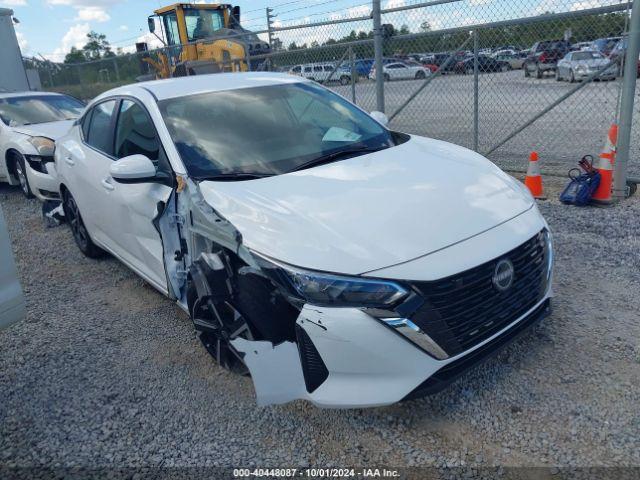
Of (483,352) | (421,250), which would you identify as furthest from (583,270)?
(421,250)

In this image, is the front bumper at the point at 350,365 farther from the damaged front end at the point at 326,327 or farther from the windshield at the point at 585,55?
the windshield at the point at 585,55

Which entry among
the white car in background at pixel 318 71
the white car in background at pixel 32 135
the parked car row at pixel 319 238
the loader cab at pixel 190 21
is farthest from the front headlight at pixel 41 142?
the loader cab at pixel 190 21

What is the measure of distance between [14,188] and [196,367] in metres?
7.62

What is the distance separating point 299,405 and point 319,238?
3.17 feet

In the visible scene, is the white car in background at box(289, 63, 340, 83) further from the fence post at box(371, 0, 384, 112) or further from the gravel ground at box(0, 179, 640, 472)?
the gravel ground at box(0, 179, 640, 472)

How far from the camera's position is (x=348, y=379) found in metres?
2.37

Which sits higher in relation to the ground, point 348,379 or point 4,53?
point 4,53

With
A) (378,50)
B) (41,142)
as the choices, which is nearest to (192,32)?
(41,142)

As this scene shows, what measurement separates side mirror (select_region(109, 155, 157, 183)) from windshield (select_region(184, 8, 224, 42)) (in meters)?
12.3

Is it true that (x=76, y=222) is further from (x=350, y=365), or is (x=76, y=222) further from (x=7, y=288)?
(x=350, y=365)

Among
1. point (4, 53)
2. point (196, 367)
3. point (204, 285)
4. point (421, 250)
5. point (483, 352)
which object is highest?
point (4, 53)

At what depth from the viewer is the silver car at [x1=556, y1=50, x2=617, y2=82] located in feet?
18.9

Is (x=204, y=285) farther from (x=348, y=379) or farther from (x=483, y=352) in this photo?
(x=483, y=352)

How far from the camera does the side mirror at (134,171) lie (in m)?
3.20
